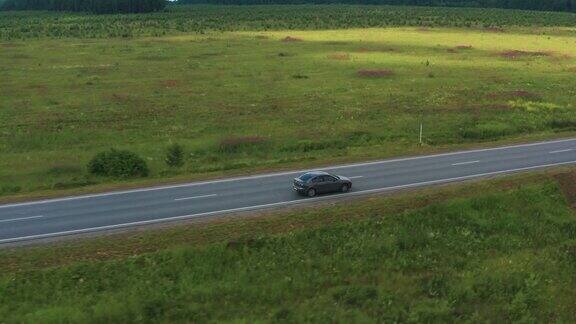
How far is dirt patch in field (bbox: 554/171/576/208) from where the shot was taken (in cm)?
3500

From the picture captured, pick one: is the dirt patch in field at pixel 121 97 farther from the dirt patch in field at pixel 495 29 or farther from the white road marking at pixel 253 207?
the dirt patch in field at pixel 495 29

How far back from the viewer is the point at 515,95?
215ft

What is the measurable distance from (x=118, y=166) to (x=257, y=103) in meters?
24.6

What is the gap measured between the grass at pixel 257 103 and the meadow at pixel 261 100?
18 cm

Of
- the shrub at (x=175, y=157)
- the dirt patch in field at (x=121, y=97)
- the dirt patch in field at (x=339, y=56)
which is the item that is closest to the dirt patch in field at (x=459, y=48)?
the dirt patch in field at (x=339, y=56)

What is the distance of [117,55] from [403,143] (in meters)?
59.8

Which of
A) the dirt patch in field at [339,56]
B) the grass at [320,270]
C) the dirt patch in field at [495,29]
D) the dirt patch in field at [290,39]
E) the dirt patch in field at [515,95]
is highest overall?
the dirt patch in field at [495,29]

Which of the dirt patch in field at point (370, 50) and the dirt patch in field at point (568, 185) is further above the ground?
the dirt patch in field at point (370, 50)

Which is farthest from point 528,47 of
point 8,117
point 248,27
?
point 8,117

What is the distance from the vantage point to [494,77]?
3027 inches

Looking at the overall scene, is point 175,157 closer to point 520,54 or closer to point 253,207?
point 253,207

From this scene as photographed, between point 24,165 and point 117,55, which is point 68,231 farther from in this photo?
point 117,55

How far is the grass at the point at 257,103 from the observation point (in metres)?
45.3

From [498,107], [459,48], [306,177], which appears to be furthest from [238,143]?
[459,48]
